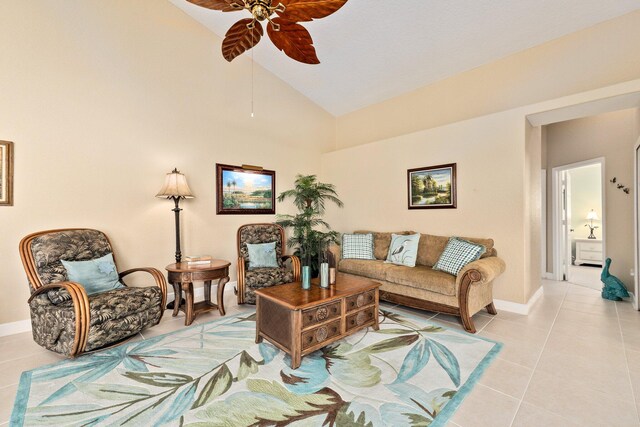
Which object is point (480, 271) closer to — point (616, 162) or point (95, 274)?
point (616, 162)

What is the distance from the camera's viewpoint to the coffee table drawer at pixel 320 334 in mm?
2293

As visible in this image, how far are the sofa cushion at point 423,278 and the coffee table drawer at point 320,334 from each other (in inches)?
50.4

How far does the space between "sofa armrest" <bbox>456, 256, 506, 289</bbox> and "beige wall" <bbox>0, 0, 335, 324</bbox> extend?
322 cm

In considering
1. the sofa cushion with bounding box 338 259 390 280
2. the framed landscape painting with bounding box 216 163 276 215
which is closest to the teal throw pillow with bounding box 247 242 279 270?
the framed landscape painting with bounding box 216 163 276 215

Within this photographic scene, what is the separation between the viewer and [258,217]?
483cm

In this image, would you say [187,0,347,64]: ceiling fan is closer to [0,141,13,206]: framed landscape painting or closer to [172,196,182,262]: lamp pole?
[172,196,182,262]: lamp pole

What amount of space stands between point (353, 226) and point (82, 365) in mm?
4113

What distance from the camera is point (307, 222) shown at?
5043 mm

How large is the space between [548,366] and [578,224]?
6457 mm

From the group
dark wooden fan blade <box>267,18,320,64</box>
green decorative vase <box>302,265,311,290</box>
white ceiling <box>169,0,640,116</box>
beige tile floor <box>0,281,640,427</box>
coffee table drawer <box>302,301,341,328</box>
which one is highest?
white ceiling <box>169,0,640,116</box>

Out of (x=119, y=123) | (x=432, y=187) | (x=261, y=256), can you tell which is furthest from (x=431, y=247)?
(x=119, y=123)

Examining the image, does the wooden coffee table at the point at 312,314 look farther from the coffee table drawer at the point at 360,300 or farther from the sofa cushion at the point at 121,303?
the sofa cushion at the point at 121,303

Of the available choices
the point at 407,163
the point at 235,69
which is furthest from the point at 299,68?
the point at 407,163

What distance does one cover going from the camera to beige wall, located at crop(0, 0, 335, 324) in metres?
2.88
